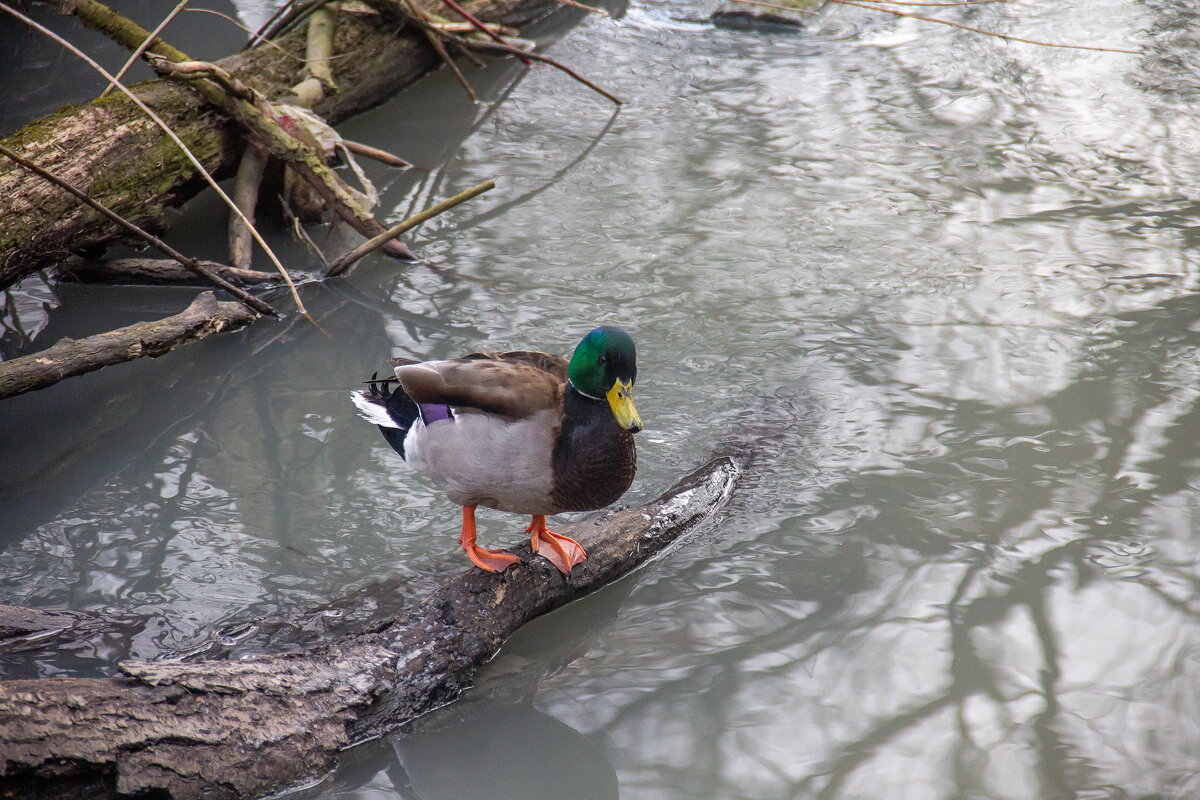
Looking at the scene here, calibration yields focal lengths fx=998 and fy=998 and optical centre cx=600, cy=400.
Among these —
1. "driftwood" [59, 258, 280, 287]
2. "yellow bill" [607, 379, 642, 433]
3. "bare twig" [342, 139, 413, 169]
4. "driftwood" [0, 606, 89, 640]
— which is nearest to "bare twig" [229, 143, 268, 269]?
"driftwood" [59, 258, 280, 287]

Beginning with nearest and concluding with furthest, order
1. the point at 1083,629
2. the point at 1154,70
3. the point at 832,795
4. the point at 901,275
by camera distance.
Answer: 1. the point at 832,795
2. the point at 1083,629
3. the point at 901,275
4. the point at 1154,70

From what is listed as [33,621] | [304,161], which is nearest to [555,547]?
[33,621]

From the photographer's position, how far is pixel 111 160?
4.41m

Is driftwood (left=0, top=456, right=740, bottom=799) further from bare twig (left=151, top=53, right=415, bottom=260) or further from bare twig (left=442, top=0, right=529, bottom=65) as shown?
bare twig (left=442, top=0, right=529, bottom=65)

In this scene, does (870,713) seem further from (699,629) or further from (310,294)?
(310,294)

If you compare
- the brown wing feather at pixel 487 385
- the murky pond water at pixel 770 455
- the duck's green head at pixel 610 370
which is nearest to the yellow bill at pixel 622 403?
the duck's green head at pixel 610 370

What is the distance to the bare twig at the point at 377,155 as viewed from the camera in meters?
5.31

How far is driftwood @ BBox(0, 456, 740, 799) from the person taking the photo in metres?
2.03

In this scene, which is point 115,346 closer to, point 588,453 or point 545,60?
point 588,453

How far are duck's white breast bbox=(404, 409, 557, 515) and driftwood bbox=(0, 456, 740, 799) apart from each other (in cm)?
26

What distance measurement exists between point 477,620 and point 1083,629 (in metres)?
1.63

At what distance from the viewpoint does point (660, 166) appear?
5605mm

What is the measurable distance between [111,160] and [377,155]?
1.42 metres

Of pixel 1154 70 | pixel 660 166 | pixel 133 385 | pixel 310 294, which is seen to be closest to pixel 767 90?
pixel 660 166
